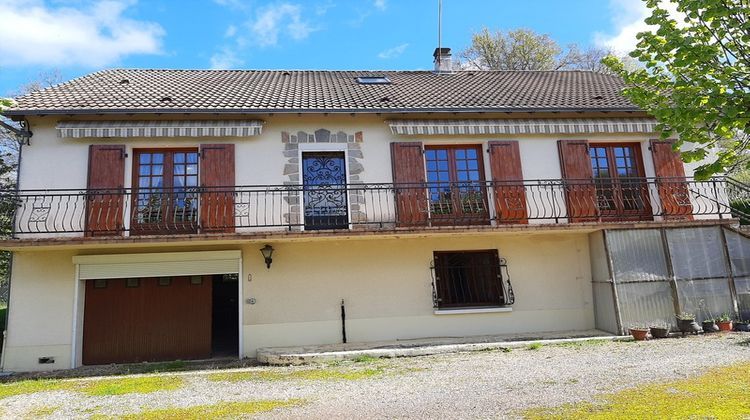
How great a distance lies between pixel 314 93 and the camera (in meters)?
11.9

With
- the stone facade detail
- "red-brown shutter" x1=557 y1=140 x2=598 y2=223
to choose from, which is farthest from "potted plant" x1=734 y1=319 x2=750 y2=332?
the stone facade detail

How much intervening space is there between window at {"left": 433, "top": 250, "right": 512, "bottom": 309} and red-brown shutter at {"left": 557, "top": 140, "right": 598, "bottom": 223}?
7.06 ft

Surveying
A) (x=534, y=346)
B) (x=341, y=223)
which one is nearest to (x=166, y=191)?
(x=341, y=223)

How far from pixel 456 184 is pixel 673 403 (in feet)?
21.3

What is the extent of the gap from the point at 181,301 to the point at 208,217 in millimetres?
2074

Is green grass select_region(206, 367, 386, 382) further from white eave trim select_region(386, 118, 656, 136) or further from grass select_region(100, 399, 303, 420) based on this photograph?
white eave trim select_region(386, 118, 656, 136)

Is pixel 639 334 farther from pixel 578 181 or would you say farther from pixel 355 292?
pixel 355 292

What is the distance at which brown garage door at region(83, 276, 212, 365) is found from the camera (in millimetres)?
9914

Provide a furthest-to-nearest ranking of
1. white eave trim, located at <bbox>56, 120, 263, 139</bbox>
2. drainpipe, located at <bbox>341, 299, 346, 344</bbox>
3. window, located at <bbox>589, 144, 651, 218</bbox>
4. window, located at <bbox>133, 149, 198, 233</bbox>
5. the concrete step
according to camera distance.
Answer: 1. window, located at <bbox>589, 144, 651, 218</bbox>
2. drainpipe, located at <bbox>341, 299, 346, 344</bbox>
3. window, located at <bbox>133, 149, 198, 233</bbox>
4. white eave trim, located at <bbox>56, 120, 263, 139</bbox>
5. the concrete step

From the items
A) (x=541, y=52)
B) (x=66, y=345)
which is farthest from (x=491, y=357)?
(x=541, y=52)

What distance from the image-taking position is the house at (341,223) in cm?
960

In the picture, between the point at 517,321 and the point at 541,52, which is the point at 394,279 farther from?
the point at 541,52

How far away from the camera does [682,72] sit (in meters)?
6.13

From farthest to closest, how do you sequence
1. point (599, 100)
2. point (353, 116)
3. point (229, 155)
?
1. point (599, 100)
2. point (353, 116)
3. point (229, 155)
